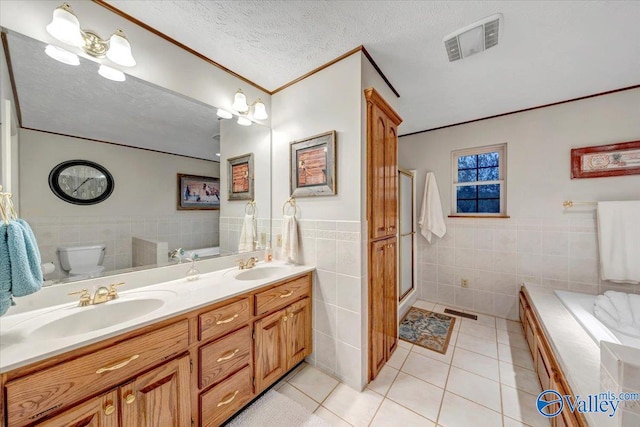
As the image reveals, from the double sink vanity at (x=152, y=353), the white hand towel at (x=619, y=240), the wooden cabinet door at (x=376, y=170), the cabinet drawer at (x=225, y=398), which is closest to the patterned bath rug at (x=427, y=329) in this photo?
the wooden cabinet door at (x=376, y=170)

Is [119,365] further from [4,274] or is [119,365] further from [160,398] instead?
[4,274]

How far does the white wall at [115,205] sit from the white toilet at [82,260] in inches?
1.1

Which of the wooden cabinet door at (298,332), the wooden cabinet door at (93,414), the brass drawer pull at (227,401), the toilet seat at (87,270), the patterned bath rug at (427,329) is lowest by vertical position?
the patterned bath rug at (427,329)

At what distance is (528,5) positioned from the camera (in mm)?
1255

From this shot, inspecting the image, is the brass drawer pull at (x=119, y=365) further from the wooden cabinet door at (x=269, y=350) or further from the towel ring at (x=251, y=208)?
the towel ring at (x=251, y=208)

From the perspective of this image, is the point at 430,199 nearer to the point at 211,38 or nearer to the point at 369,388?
the point at 369,388

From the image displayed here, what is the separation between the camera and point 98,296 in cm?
115

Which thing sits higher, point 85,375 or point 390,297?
point 85,375

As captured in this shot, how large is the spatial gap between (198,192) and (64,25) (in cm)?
102

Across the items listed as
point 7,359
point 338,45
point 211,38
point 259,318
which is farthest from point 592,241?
point 7,359

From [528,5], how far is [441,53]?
1.55 feet

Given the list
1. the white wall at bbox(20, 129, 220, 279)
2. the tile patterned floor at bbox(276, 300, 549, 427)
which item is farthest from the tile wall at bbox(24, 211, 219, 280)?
the tile patterned floor at bbox(276, 300, 549, 427)

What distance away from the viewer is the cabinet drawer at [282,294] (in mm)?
1456

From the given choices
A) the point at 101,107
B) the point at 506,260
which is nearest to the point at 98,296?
the point at 101,107
